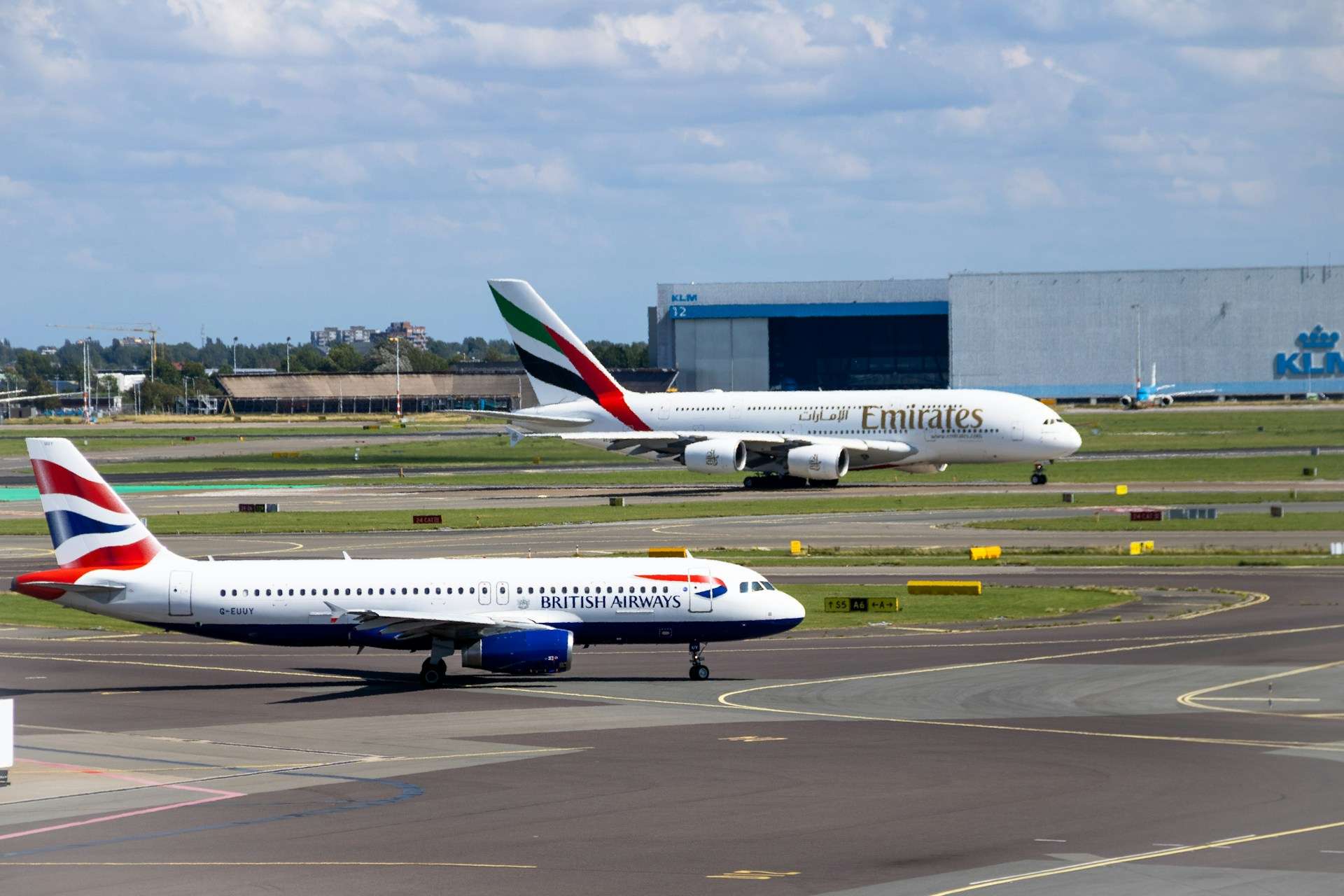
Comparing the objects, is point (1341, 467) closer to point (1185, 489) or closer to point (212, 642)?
point (1185, 489)

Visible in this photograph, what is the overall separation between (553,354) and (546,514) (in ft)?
60.7

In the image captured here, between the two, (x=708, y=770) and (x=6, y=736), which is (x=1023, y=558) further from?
(x=6, y=736)

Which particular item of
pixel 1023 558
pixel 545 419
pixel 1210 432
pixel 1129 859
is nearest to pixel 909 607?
pixel 1023 558

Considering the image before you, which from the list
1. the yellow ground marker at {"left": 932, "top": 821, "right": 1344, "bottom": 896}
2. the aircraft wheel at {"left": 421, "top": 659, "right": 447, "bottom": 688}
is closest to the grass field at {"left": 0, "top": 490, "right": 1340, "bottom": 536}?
the aircraft wheel at {"left": 421, "top": 659, "right": 447, "bottom": 688}

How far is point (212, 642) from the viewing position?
56.9m

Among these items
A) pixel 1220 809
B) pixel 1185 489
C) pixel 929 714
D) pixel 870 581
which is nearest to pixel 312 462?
pixel 1185 489

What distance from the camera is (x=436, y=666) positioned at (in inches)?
1823

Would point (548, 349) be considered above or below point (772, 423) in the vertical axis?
above

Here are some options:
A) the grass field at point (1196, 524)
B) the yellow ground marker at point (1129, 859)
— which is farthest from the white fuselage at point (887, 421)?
the yellow ground marker at point (1129, 859)

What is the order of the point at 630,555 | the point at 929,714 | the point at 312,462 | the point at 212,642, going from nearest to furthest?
the point at 929,714, the point at 212,642, the point at 630,555, the point at 312,462

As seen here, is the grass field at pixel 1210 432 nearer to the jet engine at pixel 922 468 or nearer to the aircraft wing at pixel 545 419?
the jet engine at pixel 922 468

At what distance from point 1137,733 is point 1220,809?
807cm

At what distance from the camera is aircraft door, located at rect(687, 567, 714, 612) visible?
46219 mm

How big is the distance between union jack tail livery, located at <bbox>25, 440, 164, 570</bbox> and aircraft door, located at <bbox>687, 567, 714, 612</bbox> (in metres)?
15.4
